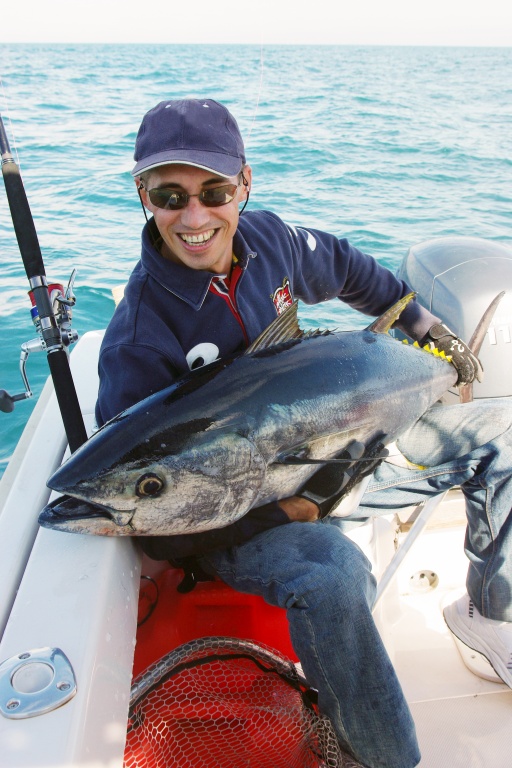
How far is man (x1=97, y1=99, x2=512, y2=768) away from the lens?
1.71 meters

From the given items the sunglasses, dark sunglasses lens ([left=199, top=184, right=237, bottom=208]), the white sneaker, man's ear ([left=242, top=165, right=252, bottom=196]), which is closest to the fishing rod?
the sunglasses

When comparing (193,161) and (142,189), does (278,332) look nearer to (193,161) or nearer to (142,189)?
(193,161)

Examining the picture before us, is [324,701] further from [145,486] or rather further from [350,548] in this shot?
[145,486]

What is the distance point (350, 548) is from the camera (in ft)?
6.03

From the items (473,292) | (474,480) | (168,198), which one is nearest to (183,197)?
(168,198)

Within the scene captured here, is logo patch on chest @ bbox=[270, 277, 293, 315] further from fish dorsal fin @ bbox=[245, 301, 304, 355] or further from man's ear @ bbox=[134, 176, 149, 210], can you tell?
man's ear @ bbox=[134, 176, 149, 210]

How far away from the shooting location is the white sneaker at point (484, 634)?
2.23 m

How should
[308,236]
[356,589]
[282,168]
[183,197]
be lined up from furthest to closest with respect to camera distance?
[282,168], [308,236], [183,197], [356,589]

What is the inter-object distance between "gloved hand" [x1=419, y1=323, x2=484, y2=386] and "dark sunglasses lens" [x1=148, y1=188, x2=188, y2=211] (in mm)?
1156

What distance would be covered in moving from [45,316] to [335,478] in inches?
41.5

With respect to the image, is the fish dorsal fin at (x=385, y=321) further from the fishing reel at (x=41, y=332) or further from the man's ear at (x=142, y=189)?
the fishing reel at (x=41, y=332)

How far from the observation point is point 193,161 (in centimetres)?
191

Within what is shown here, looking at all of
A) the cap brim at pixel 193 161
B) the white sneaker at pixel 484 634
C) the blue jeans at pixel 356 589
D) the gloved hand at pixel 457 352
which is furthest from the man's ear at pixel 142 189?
the white sneaker at pixel 484 634

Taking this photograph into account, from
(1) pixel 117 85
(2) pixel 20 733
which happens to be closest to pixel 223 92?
(1) pixel 117 85
